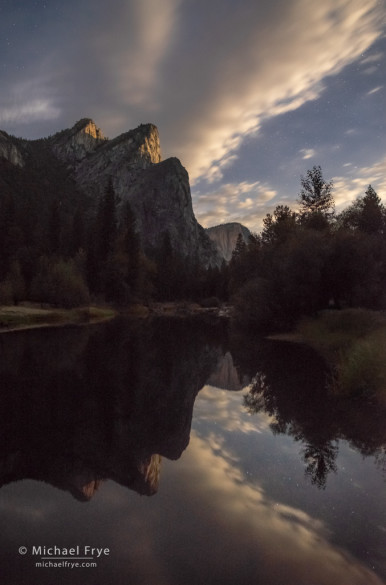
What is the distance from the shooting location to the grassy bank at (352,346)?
12.3m

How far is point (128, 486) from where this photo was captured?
20.3 ft

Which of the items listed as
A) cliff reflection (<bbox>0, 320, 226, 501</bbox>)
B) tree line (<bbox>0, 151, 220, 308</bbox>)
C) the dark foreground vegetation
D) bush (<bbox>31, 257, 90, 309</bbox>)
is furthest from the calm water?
tree line (<bbox>0, 151, 220, 308</bbox>)

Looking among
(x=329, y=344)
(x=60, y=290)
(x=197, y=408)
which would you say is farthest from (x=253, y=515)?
(x=60, y=290)

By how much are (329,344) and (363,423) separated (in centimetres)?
1421

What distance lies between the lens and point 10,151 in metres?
159

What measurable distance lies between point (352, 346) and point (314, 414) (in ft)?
26.6

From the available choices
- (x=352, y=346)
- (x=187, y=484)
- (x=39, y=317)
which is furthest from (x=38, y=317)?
(x=187, y=484)

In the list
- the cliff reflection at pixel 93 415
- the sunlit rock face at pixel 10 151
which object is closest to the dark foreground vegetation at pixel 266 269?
the cliff reflection at pixel 93 415

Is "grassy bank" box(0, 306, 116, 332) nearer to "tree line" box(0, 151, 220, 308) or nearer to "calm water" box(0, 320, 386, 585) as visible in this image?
"tree line" box(0, 151, 220, 308)

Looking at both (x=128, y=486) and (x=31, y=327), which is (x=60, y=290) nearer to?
(x=31, y=327)

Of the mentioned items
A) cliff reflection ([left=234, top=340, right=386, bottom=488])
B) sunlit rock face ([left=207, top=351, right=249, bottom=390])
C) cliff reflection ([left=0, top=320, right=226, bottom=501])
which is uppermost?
cliff reflection ([left=0, top=320, right=226, bottom=501])

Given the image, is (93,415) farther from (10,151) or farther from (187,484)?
(10,151)

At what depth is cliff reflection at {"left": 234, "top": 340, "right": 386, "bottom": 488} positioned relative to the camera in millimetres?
7883

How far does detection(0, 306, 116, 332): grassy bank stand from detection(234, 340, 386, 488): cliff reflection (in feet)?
85.2
